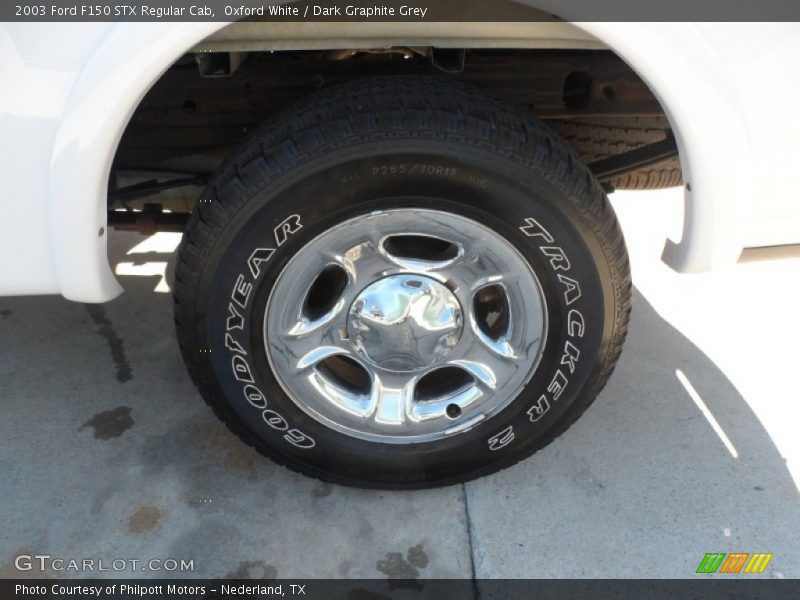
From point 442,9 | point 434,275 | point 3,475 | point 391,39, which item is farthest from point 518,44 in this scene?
point 3,475

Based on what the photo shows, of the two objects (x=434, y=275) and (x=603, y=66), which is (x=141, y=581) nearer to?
(x=434, y=275)

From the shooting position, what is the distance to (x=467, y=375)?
2096mm

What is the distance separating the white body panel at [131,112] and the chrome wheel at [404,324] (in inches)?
19.0

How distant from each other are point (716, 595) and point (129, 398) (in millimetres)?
1991

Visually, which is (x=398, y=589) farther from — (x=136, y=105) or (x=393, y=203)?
(x=136, y=105)

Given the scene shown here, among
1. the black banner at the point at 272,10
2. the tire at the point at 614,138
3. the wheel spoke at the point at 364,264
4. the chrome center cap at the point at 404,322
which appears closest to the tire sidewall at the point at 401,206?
the wheel spoke at the point at 364,264

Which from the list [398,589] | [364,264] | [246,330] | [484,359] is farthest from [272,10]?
[398,589]

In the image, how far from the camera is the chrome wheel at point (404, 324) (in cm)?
181

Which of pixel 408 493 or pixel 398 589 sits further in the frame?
pixel 408 493

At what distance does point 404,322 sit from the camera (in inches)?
75.4

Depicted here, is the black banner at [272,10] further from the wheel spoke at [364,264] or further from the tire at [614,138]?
the tire at [614,138]

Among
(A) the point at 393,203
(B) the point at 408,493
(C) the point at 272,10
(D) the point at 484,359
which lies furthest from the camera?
(B) the point at 408,493

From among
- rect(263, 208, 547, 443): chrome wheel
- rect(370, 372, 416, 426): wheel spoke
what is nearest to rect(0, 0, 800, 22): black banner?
rect(263, 208, 547, 443): chrome wheel

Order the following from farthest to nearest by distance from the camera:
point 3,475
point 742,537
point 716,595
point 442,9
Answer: point 3,475 → point 742,537 → point 716,595 → point 442,9
